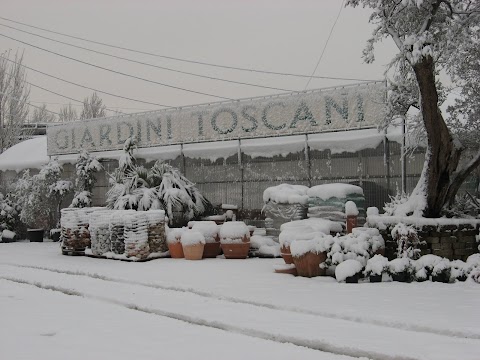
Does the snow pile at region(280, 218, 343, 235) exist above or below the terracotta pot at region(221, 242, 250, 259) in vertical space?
above

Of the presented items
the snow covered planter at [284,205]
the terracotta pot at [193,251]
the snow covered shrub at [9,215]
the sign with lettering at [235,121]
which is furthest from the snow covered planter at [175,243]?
the snow covered shrub at [9,215]

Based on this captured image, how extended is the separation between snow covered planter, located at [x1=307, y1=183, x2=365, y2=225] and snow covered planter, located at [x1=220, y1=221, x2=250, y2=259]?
1.56 m

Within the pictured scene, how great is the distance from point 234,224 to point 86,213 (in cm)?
433

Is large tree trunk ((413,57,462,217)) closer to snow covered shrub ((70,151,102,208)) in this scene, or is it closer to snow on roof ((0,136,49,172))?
snow covered shrub ((70,151,102,208))

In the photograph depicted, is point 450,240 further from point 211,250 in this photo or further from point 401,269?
point 211,250

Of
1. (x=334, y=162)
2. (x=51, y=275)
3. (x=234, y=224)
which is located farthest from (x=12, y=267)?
(x=334, y=162)

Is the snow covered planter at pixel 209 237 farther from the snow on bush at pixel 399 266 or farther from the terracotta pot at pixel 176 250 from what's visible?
the snow on bush at pixel 399 266

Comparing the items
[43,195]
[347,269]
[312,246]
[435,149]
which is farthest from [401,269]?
[43,195]

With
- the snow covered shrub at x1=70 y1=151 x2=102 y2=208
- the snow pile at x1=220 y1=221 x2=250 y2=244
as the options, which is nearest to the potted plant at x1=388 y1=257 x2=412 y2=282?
the snow pile at x1=220 y1=221 x2=250 y2=244

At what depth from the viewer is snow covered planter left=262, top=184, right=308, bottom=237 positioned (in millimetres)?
12688

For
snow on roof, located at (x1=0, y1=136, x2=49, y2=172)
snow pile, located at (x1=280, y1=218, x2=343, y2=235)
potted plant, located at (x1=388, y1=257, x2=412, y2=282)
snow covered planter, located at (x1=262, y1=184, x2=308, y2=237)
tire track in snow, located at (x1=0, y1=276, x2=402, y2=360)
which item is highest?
snow on roof, located at (x1=0, y1=136, x2=49, y2=172)

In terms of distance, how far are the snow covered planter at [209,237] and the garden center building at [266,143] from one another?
3185 mm

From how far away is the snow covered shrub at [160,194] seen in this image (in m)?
14.1

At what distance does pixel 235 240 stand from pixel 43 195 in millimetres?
9369
